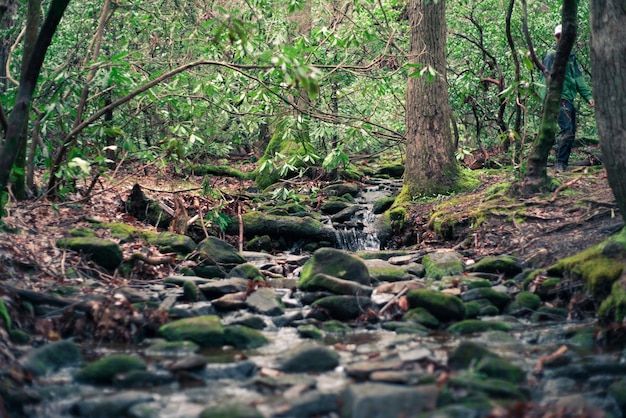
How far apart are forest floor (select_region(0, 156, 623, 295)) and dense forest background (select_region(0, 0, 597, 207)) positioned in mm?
530

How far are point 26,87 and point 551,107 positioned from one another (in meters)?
5.88

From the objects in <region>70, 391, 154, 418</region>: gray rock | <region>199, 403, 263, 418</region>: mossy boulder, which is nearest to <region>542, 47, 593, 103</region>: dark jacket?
<region>199, 403, 263, 418</region>: mossy boulder

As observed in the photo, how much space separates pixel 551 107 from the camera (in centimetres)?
831

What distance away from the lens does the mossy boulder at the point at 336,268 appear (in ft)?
22.3

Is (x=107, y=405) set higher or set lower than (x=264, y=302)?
lower

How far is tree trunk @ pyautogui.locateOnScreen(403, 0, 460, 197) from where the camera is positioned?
10883 mm

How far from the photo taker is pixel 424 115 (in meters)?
11.0

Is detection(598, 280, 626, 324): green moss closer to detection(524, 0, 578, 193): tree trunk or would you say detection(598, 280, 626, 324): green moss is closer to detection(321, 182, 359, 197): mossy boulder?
detection(524, 0, 578, 193): tree trunk

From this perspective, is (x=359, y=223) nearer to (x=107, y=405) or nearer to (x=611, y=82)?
(x=611, y=82)

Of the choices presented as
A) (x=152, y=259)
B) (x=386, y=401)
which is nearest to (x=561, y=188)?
(x=152, y=259)

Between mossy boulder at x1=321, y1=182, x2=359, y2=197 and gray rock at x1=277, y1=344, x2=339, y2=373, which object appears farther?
mossy boulder at x1=321, y1=182, x2=359, y2=197

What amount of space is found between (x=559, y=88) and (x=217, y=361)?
5653mm

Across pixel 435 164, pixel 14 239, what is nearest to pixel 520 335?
pixel 14 239

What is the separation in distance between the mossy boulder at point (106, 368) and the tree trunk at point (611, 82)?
3.77 m
